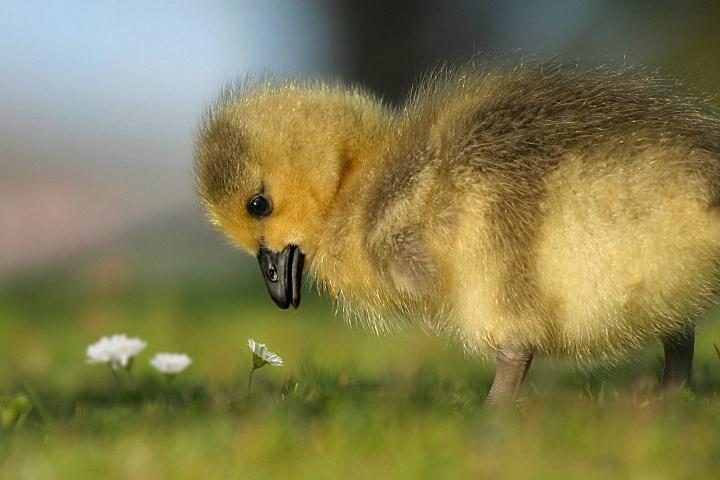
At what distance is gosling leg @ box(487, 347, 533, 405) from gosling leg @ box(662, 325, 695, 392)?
0.60m

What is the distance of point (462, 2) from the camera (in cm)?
948

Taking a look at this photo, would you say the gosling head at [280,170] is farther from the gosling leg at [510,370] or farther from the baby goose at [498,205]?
the gosling leg at [510,370]

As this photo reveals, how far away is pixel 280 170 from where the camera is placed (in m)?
3.38

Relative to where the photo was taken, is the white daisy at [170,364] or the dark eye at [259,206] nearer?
the dark eye at [259,206]

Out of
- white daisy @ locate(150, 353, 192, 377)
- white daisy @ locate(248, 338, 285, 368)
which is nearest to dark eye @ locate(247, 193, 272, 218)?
white daisy @ locate(248, 338, 285, 368)

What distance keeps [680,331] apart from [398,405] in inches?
39.7

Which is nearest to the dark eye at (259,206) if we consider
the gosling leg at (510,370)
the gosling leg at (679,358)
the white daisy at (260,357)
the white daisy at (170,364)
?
the white daisy at (260,357)

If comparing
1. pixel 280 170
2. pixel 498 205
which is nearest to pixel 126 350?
pixel 280 170

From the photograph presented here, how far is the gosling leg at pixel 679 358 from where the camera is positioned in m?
3.21

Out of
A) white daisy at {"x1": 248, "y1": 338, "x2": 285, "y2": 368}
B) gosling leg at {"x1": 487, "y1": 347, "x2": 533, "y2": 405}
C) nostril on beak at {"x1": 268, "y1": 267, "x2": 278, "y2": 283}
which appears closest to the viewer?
→ gosling leg at {"x1": 487, "y1": 347, "x2": 533, "y2": 405}

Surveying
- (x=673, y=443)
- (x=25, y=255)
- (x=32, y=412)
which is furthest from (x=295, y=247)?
(x=25, y=255)

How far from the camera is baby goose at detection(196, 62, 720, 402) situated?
267 centimetres

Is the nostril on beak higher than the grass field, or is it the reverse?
the nostril on beak

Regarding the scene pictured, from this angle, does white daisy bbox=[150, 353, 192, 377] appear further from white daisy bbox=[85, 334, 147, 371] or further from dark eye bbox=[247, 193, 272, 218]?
dark eye bbox=[247, 193, 272, 218]
